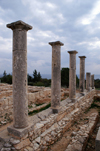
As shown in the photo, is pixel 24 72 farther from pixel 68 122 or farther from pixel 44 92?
pixel 44 92

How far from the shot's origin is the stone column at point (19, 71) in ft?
14.9

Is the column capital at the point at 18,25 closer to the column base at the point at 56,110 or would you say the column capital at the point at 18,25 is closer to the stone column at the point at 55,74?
the stone column at the point at 55,74

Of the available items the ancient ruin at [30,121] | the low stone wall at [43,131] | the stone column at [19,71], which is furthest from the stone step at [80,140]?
the stone column at [19,71]

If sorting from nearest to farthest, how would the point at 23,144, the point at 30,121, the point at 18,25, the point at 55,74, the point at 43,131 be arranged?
the point at 23,144, the point at 18,25, the point at 30,121, the point at 43,131, the point at 55,74

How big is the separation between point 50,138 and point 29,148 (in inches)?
52.8

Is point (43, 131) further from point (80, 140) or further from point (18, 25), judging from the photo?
point (18, 25)

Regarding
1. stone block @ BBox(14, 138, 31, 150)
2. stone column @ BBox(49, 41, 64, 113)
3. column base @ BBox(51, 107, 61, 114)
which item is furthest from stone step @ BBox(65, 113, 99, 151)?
stone column @ BBox(49, 41, 64, 113)

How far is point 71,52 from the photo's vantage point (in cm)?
947

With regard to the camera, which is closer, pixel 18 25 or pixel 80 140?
pixel 18 25

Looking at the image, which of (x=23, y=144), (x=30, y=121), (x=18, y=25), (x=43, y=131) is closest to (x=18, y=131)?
(x=23, y=144)

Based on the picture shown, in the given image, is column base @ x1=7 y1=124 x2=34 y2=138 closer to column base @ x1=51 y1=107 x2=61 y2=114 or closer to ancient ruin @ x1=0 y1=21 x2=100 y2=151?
ancient ruin @ x1=0 y1=21 x2=100 y2=151

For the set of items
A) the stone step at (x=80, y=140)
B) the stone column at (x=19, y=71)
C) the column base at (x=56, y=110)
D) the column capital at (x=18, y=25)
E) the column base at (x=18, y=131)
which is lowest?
the stone step at (x=80, y=140)

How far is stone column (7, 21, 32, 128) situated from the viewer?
454 cm

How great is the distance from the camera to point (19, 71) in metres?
4.54
